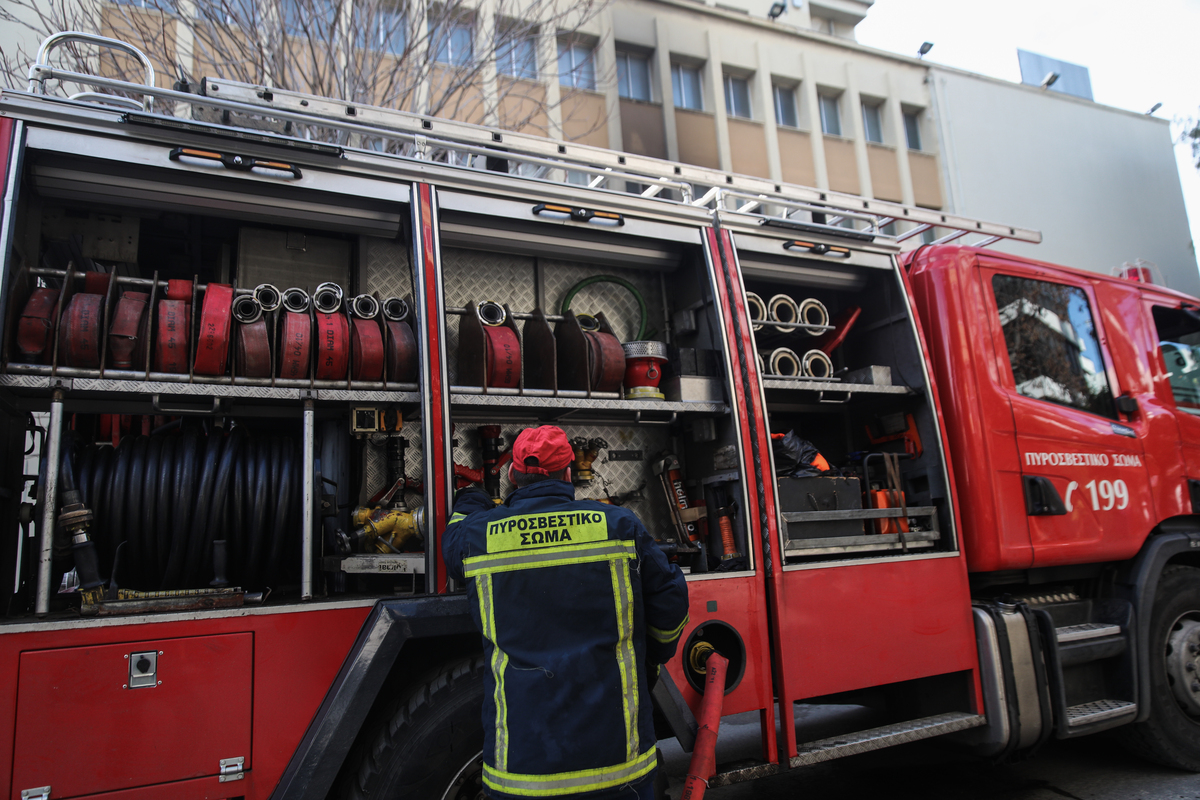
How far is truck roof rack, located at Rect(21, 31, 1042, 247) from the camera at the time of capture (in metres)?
2.97

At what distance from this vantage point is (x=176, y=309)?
2.90 meters

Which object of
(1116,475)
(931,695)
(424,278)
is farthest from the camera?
(1116,475)

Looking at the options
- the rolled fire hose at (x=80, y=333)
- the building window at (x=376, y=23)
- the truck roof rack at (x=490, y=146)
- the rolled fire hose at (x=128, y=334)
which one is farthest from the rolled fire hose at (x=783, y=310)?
the building window at (x=376, y=23)

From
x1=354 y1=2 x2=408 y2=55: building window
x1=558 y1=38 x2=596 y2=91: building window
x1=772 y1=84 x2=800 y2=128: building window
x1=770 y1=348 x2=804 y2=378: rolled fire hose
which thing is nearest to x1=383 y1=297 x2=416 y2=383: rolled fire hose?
x1=770 y1=348 x2=804 y2=378: rolled fire hose

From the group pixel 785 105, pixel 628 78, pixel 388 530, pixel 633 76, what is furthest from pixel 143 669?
pixel 785 105

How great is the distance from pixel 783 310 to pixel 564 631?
281 centimetres

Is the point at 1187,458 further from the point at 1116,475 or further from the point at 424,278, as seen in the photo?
the point at 424,278

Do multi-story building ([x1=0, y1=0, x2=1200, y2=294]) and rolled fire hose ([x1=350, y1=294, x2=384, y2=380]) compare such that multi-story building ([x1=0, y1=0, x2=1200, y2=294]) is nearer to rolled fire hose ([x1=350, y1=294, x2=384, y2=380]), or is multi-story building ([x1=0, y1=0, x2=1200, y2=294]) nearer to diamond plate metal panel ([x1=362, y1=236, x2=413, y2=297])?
diamond plate metal panel ([x1=362, y1=236, x2=413, y2=297])

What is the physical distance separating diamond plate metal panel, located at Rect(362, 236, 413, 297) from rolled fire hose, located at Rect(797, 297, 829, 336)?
7.58ft

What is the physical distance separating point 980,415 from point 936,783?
7.49 feet

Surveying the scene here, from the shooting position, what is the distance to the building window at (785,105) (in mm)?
17984

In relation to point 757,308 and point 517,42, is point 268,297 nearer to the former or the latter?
point 757,308

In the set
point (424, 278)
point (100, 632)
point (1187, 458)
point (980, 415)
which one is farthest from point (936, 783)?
point (100, 632)

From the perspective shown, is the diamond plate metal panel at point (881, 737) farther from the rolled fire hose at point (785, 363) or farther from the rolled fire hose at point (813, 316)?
the rolled fire hose at point (813, 316)
